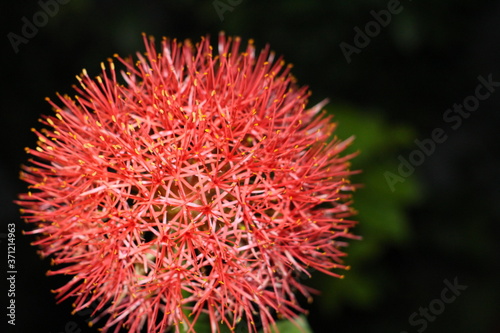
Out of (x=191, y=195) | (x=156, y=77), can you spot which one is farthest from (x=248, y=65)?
(x=191, y=195)

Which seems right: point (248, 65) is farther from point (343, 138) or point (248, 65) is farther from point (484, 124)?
point (484, 124)
